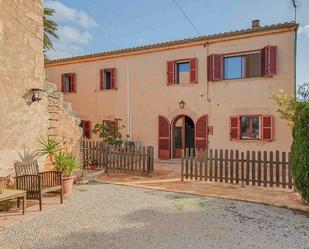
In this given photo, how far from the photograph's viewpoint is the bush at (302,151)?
590cm

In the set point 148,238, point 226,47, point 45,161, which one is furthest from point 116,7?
point 148,238

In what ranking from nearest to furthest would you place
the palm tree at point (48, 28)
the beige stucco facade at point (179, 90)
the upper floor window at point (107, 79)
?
the beige stucco facade at point (179, 90) < the palm tree at point (48, 28) < the upper floor window at point (107, 79)

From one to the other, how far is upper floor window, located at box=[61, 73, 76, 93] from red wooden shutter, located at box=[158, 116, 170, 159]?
613 centimetres

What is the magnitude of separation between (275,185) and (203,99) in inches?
246

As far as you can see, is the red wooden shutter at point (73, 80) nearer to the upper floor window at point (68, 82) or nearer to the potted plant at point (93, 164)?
the upper floor window at point (68, 82)

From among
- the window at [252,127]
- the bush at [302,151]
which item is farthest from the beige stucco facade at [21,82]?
the window at [252,127]

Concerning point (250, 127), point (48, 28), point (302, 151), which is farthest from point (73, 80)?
point (302, 151)

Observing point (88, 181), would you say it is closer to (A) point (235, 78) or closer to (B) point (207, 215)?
(B) point (207, 215)

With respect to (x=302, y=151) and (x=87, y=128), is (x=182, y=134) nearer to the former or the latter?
(x=87, y=128)

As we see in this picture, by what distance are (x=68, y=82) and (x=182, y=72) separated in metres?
7.38

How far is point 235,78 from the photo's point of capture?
12672 millimetres

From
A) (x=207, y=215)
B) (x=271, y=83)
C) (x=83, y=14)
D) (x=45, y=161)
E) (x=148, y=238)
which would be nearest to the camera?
(x=148, y=238)

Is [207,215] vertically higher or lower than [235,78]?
lower

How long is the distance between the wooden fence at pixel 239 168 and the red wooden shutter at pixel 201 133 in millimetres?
4201
